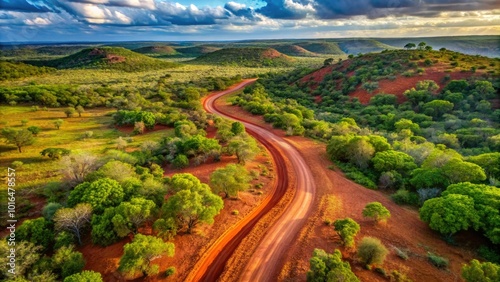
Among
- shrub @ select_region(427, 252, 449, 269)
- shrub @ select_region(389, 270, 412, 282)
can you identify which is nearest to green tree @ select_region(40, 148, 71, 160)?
shrub @ select_region(389, 270, 412, 282)

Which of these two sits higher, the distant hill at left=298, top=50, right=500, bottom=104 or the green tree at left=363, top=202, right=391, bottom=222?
the distant hill at left=298, top=50, right=500, bottom=104

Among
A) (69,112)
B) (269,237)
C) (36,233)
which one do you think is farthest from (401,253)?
(69,112)

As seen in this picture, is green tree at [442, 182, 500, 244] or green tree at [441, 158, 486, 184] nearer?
green tree at [442, 182, 500, 244]

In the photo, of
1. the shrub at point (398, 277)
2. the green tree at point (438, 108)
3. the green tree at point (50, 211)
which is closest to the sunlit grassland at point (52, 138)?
the green tree at point (50, 211)

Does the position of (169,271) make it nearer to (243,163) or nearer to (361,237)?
(361,237)

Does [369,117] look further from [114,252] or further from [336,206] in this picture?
[114,252]

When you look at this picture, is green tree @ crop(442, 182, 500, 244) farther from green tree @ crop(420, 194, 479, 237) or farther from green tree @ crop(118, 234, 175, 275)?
green tree @ crop(118, 234, 175, 275)
